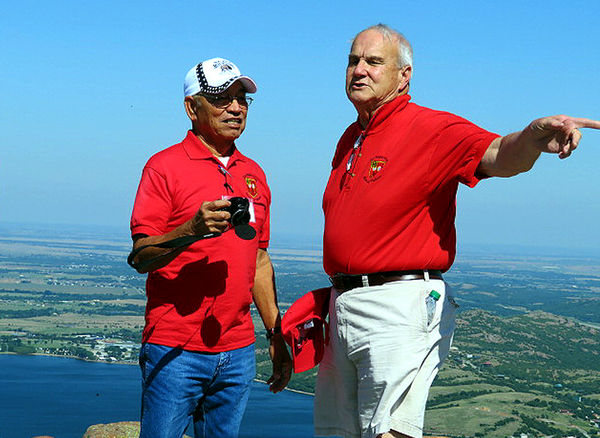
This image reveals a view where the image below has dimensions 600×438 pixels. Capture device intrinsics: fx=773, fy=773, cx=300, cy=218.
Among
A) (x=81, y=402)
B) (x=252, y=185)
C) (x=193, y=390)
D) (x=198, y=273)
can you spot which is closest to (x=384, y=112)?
(x=252, y=185)

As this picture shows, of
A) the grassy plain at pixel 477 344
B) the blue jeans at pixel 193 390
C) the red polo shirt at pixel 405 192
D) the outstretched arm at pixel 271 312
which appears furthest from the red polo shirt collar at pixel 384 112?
the grassy plain at pixel 477 344

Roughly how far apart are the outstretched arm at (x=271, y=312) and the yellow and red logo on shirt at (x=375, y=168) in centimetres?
111

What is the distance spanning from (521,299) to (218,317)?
587ft

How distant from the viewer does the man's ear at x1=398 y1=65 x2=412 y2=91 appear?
405 cm

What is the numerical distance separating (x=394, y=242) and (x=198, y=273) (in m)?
1.08

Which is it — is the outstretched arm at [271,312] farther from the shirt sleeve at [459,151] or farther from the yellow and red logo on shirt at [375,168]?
the shirt sleeve at [459,151]

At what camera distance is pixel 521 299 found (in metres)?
175

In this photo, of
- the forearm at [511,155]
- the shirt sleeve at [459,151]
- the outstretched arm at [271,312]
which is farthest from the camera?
the outstretched arm at [271,312]

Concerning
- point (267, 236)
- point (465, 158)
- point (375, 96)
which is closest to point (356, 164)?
point (375, 96)

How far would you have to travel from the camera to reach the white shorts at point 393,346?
3.70m

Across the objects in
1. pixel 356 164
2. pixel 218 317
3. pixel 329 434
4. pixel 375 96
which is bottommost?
pixel 329 434

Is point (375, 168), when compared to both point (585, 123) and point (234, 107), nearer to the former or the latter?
point (234, 107)

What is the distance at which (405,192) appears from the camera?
12.3 feet

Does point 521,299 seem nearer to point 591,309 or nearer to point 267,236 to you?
point 591,309
